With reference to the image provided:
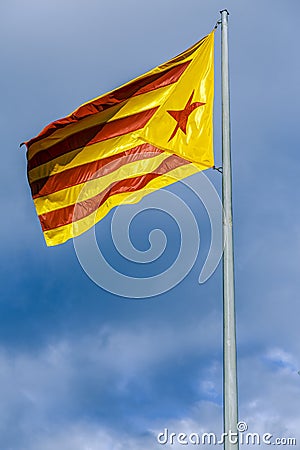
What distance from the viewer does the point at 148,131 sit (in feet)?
57.6

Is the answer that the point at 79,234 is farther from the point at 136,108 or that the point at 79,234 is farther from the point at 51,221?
the point at 136,108

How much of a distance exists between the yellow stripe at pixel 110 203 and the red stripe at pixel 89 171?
0.69 metres

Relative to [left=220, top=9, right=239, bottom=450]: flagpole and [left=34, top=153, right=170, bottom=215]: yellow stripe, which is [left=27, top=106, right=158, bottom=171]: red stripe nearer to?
[left=34, top=153, right=170, bottom=215]: yellow stripe

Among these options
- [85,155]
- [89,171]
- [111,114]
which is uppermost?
[111,114]

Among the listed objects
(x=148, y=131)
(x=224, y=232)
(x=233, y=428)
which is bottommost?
(x=233, y=428)

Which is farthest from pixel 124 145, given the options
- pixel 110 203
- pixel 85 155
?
pixel 110 203

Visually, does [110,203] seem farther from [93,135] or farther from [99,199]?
[93,135]

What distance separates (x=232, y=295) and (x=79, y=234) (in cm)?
569

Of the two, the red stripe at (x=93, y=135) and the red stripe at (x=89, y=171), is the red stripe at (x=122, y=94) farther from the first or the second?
the red stripe at (x=89, y=171)

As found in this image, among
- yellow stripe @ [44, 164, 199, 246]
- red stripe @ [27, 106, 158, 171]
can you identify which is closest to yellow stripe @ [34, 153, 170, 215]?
yellow stripe @ [44, 164, 199, 246]

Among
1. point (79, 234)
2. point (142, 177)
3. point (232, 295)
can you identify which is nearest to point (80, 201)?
point (79, 234)

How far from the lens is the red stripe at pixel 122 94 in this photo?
18030 mm

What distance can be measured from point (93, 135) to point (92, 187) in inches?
56.6

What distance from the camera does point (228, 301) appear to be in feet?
45.5
